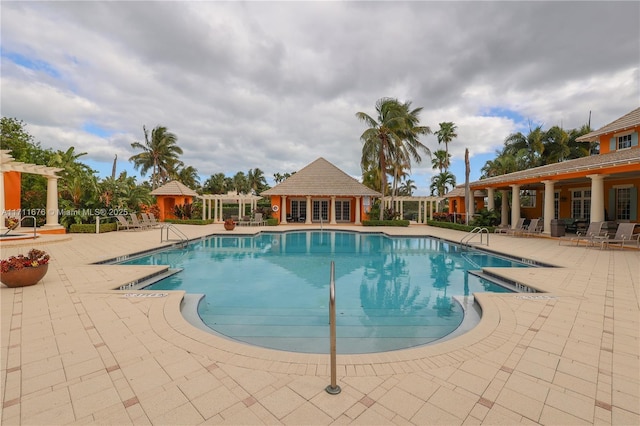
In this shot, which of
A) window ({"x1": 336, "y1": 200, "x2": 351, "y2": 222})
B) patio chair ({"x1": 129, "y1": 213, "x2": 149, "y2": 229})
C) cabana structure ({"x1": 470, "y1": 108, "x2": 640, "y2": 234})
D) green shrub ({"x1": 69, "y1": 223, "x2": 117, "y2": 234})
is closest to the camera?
cabana structure ({"x1": 470, "y1": 108, "x2": 640, "y2": 234})

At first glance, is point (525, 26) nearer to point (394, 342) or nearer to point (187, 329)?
point (394, 342)

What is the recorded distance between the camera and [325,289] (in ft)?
24.0

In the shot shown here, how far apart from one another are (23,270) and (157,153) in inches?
1344

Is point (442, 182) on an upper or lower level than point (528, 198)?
upper

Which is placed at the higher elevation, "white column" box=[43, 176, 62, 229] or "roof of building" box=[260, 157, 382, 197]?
"roof of building" box=[260, 157, 382, 197]

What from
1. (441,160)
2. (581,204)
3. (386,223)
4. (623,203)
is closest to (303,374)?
(386,223)

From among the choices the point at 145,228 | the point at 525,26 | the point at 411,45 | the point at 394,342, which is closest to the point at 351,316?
the point at 394,342

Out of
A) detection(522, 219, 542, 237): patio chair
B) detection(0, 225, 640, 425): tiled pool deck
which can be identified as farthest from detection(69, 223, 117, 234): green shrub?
detection(522, 219, 542, 237): patio chair

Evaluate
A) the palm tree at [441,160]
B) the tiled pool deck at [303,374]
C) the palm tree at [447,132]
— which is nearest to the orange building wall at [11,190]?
the tiled pool deck at [303,374]

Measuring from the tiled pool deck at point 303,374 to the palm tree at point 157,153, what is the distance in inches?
1389

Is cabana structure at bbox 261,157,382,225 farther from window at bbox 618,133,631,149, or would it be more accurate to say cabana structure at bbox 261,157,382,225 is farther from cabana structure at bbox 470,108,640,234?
window at bbox 618,133,631,149

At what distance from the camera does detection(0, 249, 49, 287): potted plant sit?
18.4ft

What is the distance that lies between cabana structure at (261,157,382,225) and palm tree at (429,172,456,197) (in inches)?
682

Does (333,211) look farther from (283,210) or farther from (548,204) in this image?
(548,204)
